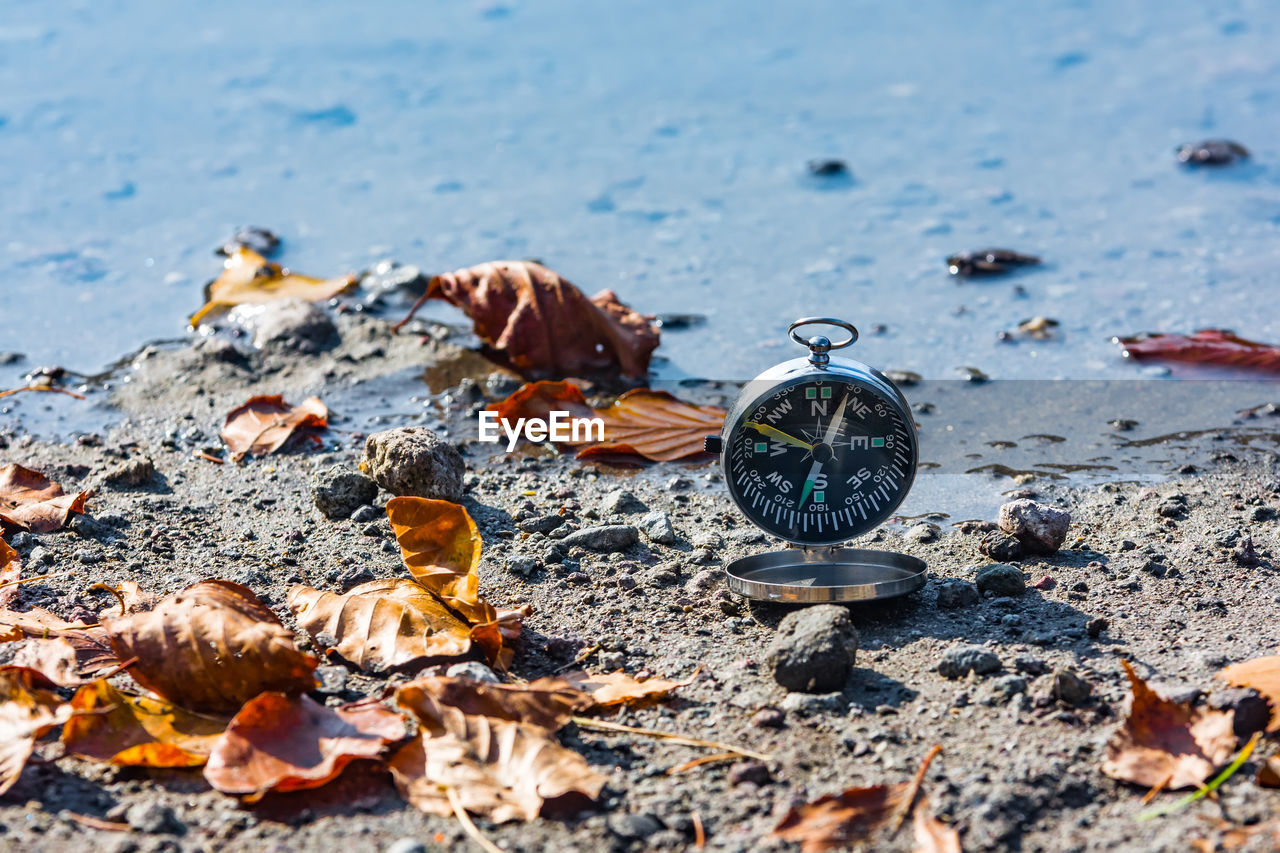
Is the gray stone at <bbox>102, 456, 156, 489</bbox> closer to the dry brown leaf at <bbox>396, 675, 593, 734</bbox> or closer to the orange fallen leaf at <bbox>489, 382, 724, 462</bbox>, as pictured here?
the orange fallen leaf at <bbox>489, 382, 724, 462</bbox>

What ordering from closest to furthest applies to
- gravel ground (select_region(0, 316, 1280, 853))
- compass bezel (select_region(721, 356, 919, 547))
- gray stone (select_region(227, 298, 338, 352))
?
1. gravel ground (select_region(0, 316, 1280, 853))
2. compass bezel (select_region(721, 356, 919, 547))
3. gray stone (select_region(227, 298, 338, 352))

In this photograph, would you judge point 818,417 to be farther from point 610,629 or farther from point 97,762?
point 97,762

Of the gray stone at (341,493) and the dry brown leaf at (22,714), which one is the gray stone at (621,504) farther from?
the dry brown leaf at (22,714)

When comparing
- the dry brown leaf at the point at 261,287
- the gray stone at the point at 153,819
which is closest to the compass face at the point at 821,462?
the gray stone at the point at 153,819

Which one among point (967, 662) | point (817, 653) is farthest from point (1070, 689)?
point (817, 653)

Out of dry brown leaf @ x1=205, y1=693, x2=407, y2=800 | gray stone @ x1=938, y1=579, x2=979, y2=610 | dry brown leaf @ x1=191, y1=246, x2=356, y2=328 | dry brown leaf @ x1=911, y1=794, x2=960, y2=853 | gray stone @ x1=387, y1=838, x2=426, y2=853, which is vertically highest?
dry brown leaf @ x1=191, y1=246, x2=356, y2=328

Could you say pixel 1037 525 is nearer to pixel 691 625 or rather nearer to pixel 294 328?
pixel 691 625

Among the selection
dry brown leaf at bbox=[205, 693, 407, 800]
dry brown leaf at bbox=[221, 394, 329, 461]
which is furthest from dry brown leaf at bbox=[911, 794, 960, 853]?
dry brown leaf at bbox=[221, 394, 329, 461]
